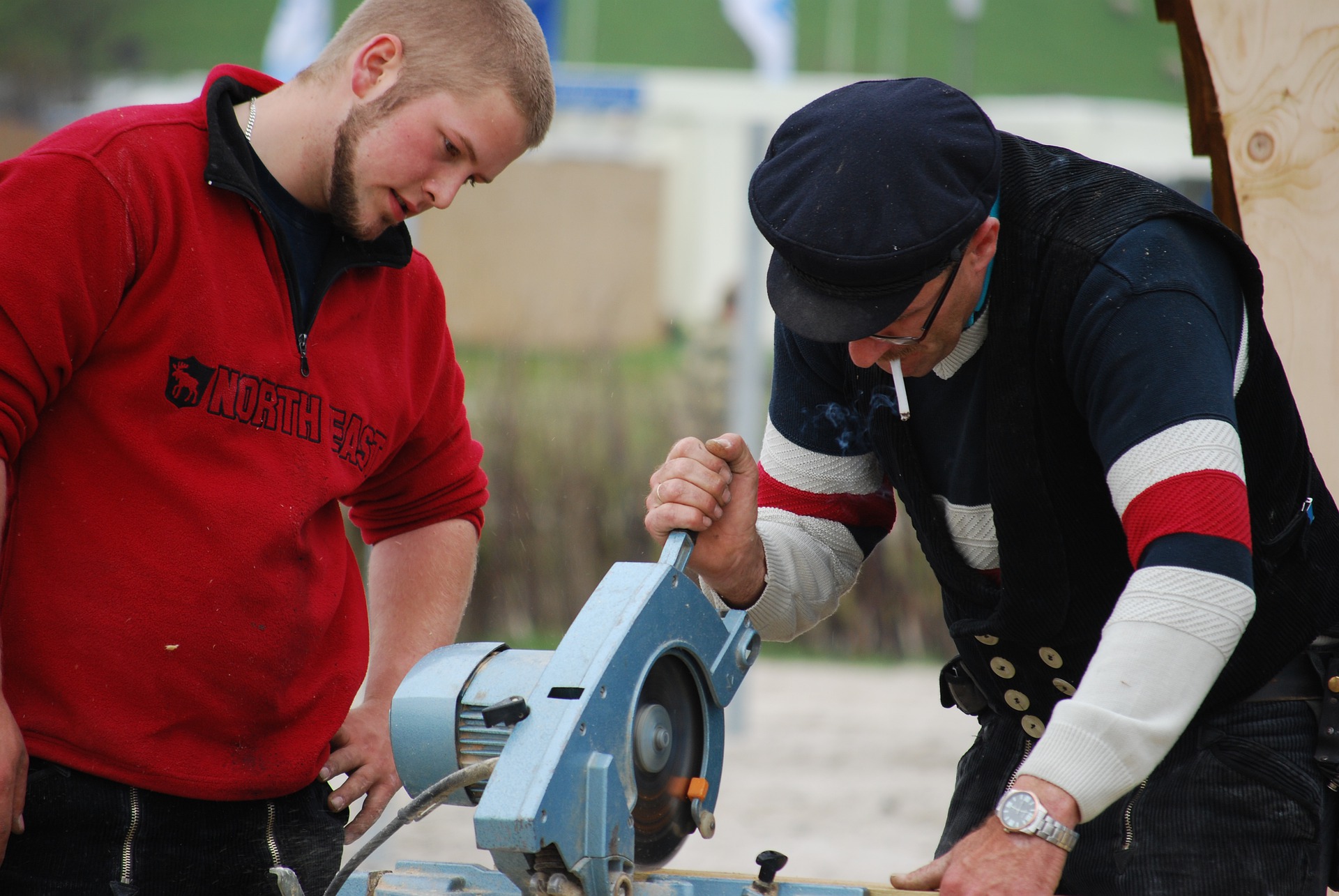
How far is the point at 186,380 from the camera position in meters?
1.70

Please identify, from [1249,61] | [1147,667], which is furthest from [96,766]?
[1249,61]

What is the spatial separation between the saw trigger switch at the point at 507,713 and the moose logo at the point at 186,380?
0.67 m

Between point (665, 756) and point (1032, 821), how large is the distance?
429 millimetres

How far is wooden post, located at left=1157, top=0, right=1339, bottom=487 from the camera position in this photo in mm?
2047

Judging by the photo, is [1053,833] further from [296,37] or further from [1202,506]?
[296,37]

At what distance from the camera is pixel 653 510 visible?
1.71m

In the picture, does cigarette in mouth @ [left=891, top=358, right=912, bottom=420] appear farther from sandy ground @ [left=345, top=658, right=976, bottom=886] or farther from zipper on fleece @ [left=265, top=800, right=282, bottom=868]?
sandy ground @ [left=345, top=658, right=976, bottom=886]

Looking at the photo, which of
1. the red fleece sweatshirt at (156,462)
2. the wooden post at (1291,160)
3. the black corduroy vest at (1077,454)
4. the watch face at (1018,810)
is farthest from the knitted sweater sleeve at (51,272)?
the wooden post at (1291,160)

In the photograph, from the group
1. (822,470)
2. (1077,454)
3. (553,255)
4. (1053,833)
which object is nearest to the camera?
(1053,833)

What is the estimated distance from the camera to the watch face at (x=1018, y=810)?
4.42 feet

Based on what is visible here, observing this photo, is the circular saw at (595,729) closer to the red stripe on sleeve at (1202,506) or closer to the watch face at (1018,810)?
the watch face at (1018,810)

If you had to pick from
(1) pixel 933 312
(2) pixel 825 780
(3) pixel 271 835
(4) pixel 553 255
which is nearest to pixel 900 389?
(1) pixel 933 312

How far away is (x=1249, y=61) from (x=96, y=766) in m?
2.06

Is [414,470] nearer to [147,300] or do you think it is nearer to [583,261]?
[147,300]
